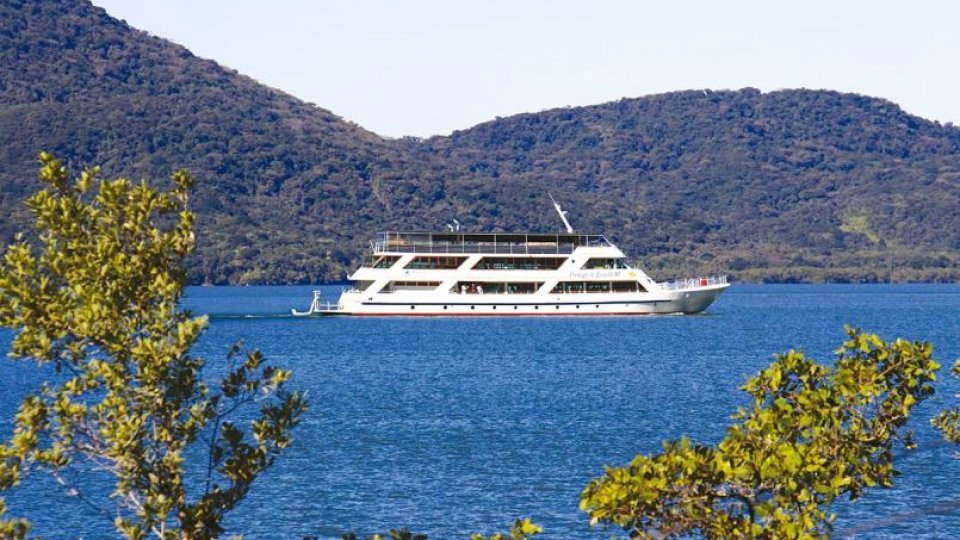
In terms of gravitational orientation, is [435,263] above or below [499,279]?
above

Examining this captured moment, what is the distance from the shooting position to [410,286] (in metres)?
96.0

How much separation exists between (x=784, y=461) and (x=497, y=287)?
272 ft

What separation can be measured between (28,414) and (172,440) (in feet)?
4.60

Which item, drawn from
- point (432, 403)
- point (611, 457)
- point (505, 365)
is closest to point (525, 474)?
point (611, 457)

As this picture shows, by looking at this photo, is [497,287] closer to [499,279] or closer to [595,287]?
[499,279]

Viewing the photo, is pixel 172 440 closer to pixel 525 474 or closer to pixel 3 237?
pixel 525 474

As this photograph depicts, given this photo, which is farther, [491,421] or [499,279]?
[499,279]

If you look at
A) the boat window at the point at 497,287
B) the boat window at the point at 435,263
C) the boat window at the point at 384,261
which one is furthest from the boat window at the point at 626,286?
the boat window at the point at 384,261

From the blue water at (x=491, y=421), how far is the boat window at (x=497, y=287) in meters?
2.39

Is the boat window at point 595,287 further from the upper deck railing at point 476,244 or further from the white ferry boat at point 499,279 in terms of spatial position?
the upper deck railing at point 476,244

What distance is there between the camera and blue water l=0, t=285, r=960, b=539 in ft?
98.3

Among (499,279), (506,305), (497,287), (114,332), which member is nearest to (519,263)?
(499,279)

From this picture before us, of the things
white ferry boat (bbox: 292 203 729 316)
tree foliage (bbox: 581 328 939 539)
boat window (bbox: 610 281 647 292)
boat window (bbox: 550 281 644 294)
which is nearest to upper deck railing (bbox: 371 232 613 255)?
white ferry boat (bbox: 292 203 729 316)

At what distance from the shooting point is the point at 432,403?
52.0m
